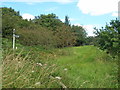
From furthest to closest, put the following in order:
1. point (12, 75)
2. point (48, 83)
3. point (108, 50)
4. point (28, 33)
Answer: point (28, 33), point (108, 50), point (48, 83), point (12, 75)

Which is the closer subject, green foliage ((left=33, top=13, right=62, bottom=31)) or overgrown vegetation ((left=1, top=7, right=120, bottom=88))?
overgrown vegetation ((left=1, top=7, right=120, bottom=88))

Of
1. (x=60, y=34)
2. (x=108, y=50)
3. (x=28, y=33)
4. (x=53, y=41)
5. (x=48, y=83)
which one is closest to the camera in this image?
(x=48, y=83)

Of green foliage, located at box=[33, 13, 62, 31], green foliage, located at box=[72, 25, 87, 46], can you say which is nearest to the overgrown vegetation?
green foliage, located at box=[33, 13, 62, 31]

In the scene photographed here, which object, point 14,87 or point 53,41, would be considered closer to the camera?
point 14,87

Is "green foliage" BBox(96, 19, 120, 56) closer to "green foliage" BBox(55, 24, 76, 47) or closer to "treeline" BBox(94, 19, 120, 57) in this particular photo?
"treeline" BBox(94, 19, 120, 57)

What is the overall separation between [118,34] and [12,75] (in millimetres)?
4915

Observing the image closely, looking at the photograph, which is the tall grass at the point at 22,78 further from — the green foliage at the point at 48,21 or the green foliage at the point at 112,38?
the green foliage at the point at 48,21

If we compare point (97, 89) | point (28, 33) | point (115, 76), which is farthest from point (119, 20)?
point (28, 33)

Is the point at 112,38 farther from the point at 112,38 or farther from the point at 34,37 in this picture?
the point at 34,37

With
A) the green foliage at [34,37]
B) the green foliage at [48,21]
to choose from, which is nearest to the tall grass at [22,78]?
the green foliage at [34,37]

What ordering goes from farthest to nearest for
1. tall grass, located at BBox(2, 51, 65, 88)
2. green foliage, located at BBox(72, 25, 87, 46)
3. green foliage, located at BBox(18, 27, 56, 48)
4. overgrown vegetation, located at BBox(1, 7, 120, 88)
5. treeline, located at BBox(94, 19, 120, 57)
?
1. green foliage, located at BBox(72, 25, 87, 46)
2. green foliage, located at BBox(18, 27, 56, 48)
3. treeline, located at BBox(94, 19, 120, 57)
4. overgrown vegetation, located at BBox(1, 7, 120, 88)
5. tall grass, located at BBox(2, 51, 65, 88)

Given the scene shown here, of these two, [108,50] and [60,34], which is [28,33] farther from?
[108,50]

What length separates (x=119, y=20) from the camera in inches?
298

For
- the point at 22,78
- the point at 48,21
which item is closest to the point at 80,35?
the point at 48,21
